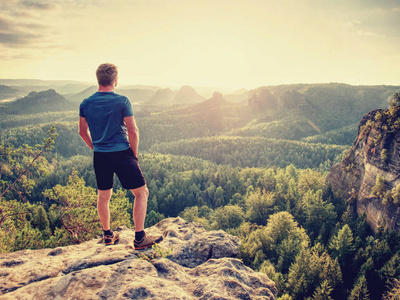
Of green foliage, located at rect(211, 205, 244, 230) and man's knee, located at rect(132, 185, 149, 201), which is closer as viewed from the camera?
man's knee, located at rect(132, 185, 149, 201)

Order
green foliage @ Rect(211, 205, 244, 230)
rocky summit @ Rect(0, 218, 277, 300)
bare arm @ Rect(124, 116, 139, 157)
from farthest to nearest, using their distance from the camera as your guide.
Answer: green foliage @ Rect(211, 205, 244, 230), bare arm @ Rect(124, 116, 139, 157), rocky summit @ Rect(0, 218, 277, 300)

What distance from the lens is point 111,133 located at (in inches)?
290

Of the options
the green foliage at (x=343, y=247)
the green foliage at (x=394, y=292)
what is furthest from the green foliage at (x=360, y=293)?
the green foliage at (x=343, y=247)

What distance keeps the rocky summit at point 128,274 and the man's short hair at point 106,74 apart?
220 inches

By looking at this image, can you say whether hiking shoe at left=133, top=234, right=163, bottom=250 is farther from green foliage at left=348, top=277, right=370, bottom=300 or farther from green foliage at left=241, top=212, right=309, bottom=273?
green foliage at left=348, top=277, right=370, bottom=300

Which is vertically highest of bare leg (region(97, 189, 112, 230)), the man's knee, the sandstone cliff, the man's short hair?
the man's short hair

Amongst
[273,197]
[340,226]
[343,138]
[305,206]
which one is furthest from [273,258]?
[343,138]

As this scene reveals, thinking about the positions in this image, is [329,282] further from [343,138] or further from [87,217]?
[343,138]

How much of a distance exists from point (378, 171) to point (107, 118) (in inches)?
1854

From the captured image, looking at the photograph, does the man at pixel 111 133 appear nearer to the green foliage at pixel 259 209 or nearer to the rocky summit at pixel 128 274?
the rocky summit at pixel 128 274

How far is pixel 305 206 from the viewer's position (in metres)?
55.3

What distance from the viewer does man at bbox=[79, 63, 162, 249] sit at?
7.30 meters

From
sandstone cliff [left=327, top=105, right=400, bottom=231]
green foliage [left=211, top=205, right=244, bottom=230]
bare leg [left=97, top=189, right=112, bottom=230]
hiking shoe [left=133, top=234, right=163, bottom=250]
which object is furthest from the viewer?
green foliage [left=211, top=205, right=244, bottom=230]

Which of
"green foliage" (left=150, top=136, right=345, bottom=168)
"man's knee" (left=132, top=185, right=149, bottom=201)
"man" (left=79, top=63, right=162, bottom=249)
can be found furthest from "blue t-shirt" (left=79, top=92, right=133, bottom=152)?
"green foliage" (left=150, top=136, right=345, bottom=168)
